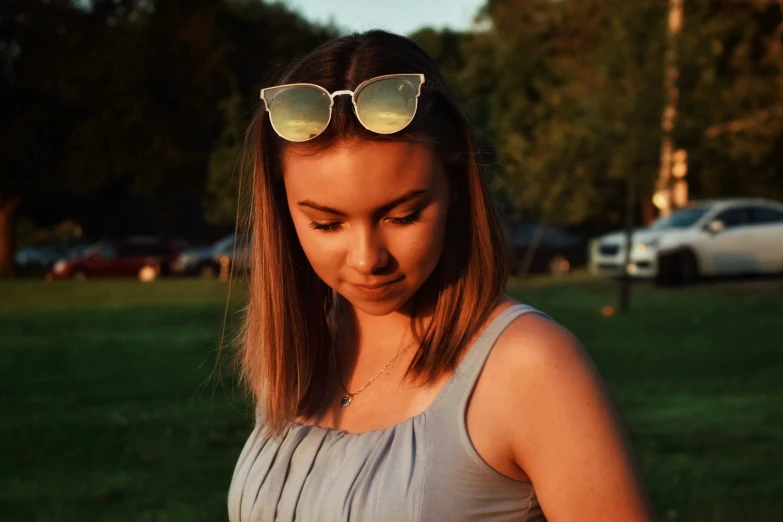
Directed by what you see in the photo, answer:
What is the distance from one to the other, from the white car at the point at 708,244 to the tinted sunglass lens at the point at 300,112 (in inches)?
900

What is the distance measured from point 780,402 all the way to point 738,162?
2749cm

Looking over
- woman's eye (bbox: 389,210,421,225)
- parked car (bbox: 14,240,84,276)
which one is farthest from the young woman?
parked car (bbox: 14,240,84,276)

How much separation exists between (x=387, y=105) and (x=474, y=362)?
48 cm

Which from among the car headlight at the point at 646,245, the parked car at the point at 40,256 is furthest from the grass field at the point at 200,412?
the parked car at the point at 40,256

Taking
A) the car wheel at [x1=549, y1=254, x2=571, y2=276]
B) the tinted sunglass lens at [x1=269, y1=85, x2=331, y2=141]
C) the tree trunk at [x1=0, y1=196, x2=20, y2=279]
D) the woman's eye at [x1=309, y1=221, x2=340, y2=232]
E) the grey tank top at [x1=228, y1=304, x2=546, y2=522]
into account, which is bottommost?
the car wheel at [x1=549, y1=254, x2=571, y2=276]

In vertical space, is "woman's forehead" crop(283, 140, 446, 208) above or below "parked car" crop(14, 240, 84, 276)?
above

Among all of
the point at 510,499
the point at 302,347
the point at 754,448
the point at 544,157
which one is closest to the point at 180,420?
the point at 754,448

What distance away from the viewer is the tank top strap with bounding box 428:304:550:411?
6.72 ft

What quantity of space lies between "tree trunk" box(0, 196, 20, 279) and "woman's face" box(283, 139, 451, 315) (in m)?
42.7

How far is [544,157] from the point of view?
23422mm

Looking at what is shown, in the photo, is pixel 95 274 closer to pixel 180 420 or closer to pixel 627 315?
pixel 627 315

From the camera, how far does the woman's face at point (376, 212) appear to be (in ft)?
6.94

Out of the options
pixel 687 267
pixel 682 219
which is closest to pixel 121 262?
pixel 682 219

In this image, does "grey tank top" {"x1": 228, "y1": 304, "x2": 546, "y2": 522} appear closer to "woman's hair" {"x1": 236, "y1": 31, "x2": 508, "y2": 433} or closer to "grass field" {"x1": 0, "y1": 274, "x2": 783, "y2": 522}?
"woman's hair" {"x1": 236, "y1": 31, "x2": 508, "y2": 433}
